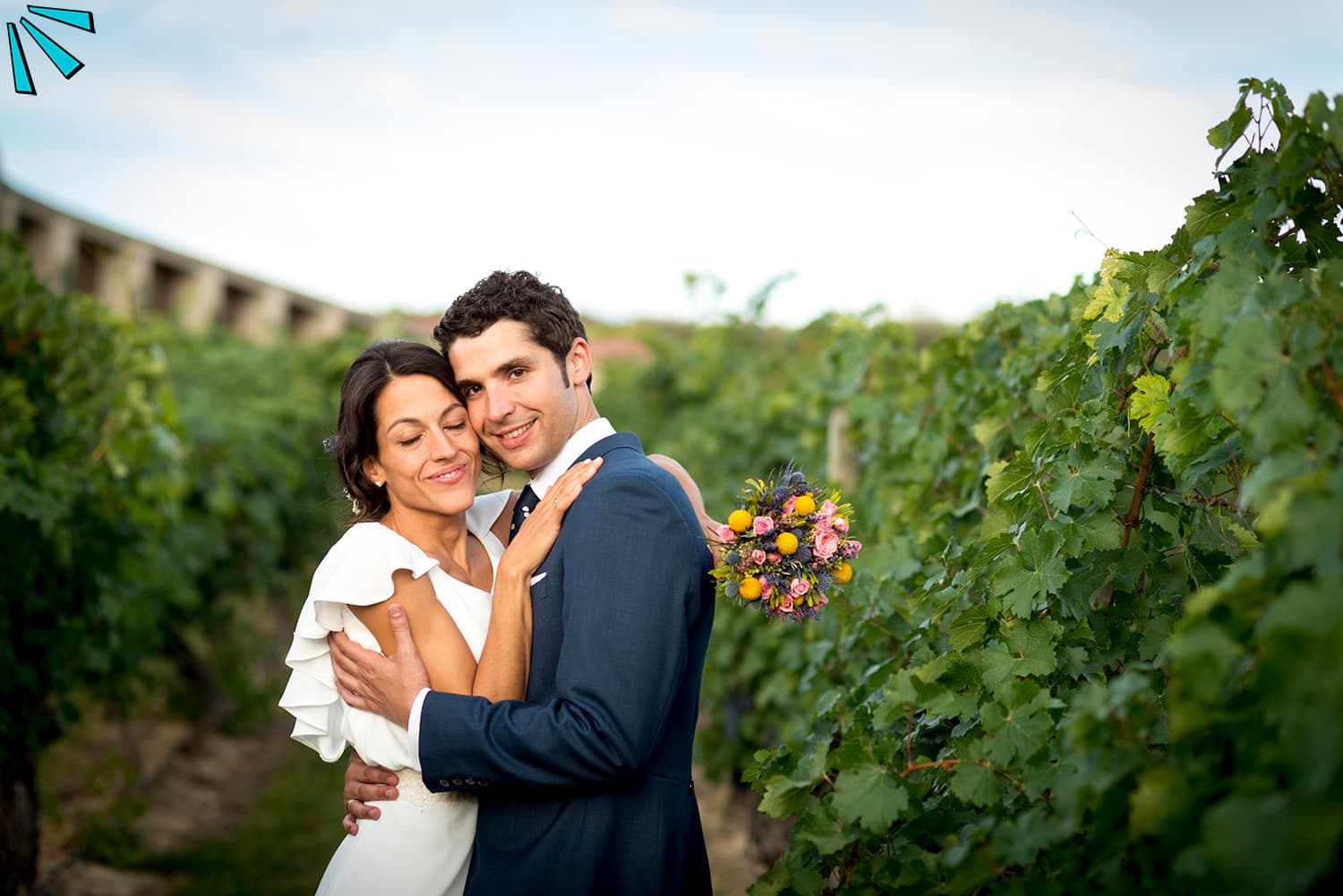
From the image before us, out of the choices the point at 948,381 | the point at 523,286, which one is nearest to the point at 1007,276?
the point at 948,381

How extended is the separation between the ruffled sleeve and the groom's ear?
599mm

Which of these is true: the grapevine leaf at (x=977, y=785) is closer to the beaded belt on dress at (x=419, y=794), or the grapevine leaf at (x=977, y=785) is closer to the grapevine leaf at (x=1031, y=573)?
the grapevine leaf at (x=1031, y=573)

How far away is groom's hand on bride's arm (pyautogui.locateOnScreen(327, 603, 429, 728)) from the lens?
8.09ft

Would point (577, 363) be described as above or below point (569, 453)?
above

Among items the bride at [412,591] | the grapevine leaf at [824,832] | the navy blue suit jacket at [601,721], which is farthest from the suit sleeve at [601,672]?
the grapevine leaf at [824,832]

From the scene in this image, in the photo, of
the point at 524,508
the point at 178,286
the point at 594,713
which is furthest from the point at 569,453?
the point at 178,286

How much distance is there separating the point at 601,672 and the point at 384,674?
0.60 metres

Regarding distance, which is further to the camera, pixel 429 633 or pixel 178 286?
pixel 178 286

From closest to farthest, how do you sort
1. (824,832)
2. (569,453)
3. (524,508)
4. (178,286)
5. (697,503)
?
1. (824,832)
2. (569,453)
3. (524,508)
4. (697,503)
5. (178,286)

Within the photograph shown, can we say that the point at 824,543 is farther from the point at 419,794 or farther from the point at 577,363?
the point at 419,794

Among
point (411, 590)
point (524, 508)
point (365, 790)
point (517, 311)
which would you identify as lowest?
point (365, 790)

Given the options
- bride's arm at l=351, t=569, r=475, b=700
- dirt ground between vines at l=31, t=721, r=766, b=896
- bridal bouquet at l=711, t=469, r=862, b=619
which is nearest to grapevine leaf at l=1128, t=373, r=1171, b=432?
bridal bouquet at l=711, t=469, r=862, b=619

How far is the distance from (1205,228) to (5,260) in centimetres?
497

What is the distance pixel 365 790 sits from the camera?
103 inches
